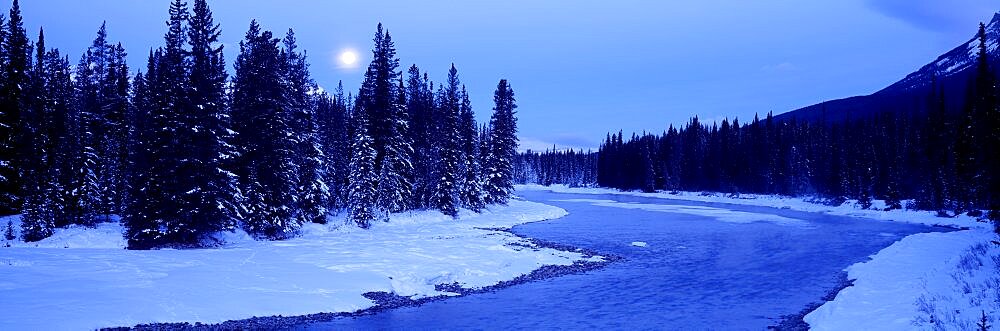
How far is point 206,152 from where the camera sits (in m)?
30.7

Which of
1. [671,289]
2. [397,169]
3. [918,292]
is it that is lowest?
[671,289]

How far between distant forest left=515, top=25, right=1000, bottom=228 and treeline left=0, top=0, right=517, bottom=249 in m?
42.4

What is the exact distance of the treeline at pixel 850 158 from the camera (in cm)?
4791

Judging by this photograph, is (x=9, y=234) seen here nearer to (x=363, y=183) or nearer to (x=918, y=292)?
(x=363, y=183)

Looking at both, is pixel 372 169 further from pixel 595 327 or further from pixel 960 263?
pixel 960 263

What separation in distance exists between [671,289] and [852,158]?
8561cm

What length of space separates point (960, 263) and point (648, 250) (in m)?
14.1

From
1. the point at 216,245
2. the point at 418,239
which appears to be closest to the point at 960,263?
the point at 418,239

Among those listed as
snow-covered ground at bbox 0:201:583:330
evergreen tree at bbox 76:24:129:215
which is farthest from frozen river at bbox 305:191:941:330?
evergreen tree at bbox 76:24:129:215

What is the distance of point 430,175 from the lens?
53500 millimetres


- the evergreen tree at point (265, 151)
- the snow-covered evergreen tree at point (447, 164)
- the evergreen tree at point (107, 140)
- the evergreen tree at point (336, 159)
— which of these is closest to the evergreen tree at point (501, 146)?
the snow-covered evergreen tree at point (447, 164)

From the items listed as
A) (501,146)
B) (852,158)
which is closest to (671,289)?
(501,146)

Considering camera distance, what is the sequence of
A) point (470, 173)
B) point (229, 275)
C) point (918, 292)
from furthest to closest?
point (470, 173) → point (229, 275) → point (918, 292)

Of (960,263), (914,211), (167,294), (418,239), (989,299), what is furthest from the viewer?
(914,211)
